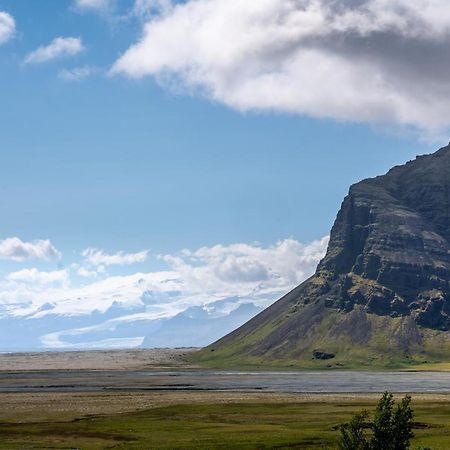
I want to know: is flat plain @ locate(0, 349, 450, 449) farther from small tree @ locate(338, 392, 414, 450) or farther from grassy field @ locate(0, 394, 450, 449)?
small tree @ locate(338, 392, 414, 450)

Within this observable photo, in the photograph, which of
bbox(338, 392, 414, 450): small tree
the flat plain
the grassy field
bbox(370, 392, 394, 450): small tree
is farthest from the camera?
the flat plain

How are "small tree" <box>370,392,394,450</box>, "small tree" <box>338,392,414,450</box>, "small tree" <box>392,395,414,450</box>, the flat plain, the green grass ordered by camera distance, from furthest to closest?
the flat plain
the green grass
"small tree" <box>370,392,394,450</box>
"small tree" <box>392,395,414,450</box>
"small tree" <box>338,392,414,450</box>

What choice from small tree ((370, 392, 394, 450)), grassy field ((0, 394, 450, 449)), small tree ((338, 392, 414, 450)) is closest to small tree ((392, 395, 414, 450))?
small tree ((338, 392, 414, 450))

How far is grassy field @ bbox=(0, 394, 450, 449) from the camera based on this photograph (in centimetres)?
9631

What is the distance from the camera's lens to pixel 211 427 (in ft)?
379

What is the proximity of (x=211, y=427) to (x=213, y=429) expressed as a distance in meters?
3.26

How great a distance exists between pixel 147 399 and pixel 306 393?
45.5m

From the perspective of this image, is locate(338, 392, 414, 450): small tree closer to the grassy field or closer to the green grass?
the green grass

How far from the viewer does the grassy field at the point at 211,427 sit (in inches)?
3792

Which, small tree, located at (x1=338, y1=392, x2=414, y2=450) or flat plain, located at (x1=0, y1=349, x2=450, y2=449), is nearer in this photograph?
small tree, located at (x1=338, y1=392, x2=414, y2=450)

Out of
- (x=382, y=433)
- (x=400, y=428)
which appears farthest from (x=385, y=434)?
(x=400, y=428)

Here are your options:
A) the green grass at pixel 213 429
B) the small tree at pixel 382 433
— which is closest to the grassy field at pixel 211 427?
the green grass at pixel 213 429

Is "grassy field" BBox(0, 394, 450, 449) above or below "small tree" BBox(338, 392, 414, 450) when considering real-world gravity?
below

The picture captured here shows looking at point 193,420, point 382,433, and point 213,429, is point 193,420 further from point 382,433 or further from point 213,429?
point 382,433
